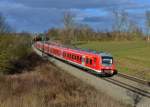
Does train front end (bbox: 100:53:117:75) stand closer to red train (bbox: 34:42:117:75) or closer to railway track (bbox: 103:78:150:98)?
red train (bbox: 34:42:117:75)

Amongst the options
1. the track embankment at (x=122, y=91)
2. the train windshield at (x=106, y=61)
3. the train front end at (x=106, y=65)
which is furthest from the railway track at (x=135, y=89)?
the train windshield at (x=106, y=61)

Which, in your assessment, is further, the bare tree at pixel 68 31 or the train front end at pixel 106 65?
the bare tree at pixel 68 31

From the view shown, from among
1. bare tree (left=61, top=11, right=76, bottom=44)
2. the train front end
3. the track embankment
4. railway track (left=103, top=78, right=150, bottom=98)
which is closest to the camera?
the track embankment

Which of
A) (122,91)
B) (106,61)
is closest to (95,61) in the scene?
(106,61)

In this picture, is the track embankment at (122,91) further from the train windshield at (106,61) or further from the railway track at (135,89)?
the train windshield at (106,61)

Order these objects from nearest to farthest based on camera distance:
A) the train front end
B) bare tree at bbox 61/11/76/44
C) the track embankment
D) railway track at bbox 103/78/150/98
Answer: the track embankment
railway track at bbox 103/78/150/98
the train front end
bare tree at bbox 61/11/76/44

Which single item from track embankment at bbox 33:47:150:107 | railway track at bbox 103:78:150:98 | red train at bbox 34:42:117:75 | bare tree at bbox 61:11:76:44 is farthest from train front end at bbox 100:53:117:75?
bare tree at bbox 61:11:76:44

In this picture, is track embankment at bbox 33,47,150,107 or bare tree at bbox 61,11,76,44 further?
bare tree at bbox 61,11,76,44

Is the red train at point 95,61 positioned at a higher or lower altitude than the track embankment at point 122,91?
higher

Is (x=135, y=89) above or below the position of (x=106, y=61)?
below

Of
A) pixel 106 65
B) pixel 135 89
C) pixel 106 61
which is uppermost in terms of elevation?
pixel 106 61

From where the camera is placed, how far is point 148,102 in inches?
881

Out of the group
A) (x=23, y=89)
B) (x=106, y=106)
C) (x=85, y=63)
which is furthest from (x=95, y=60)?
(x=106, y=106)

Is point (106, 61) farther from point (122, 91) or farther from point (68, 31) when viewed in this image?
point (68, 31)
